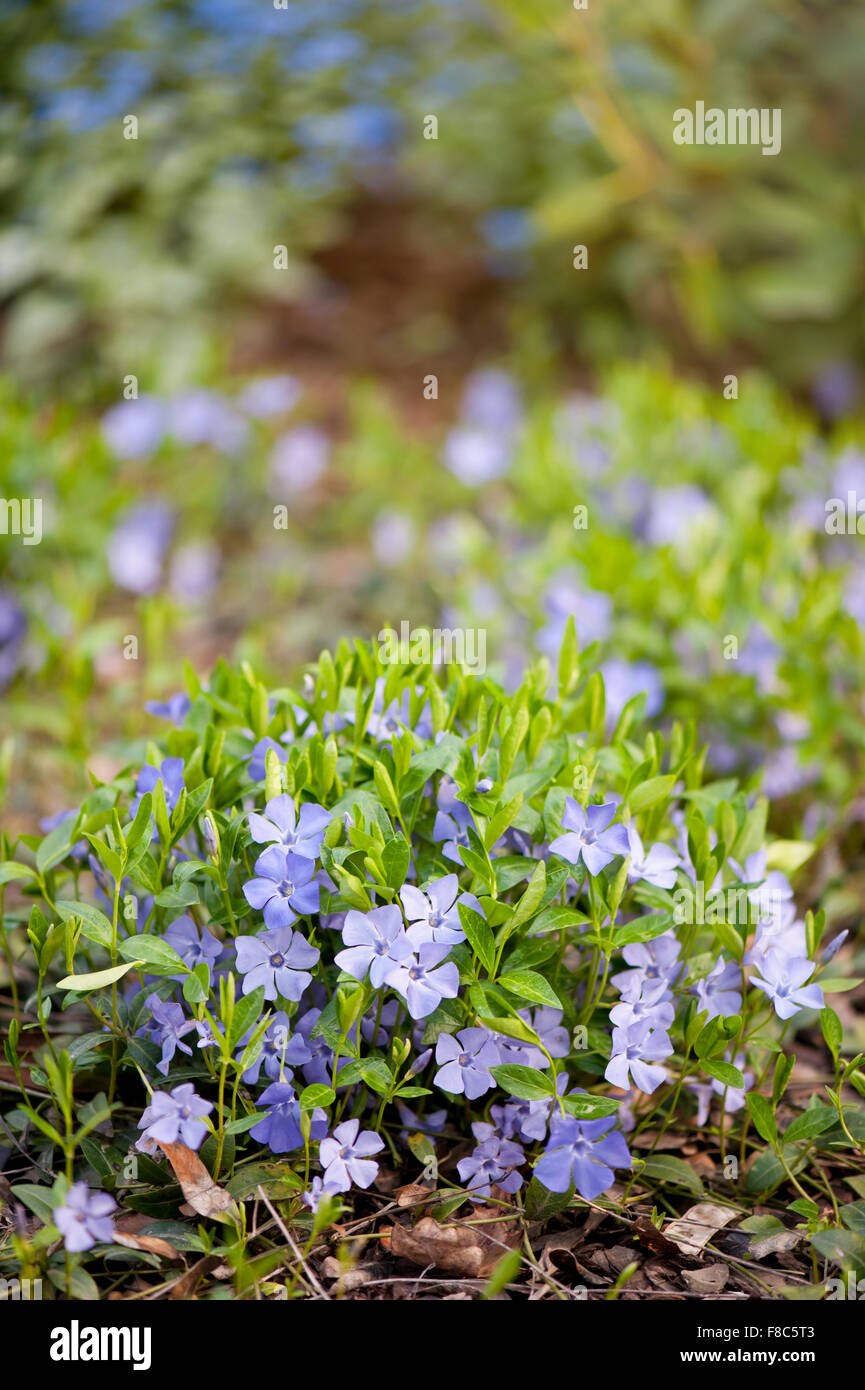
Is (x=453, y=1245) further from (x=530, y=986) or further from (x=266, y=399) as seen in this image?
(x=266, y=399)

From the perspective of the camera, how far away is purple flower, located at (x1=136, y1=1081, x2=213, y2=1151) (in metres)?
1.24

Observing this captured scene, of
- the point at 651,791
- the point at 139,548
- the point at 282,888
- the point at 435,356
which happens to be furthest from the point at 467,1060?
the point at 435,356

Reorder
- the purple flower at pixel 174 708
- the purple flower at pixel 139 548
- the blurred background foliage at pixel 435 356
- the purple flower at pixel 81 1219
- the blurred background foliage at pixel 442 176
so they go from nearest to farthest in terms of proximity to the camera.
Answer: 1. the purple flower at pixel 81 1219
2. the purple flower at pixel 174 708
3. the blurred background foliage at pixel 435 356
4. the purple flower at pixel 139 548
5. the blurred background foliage at pixel 442 176

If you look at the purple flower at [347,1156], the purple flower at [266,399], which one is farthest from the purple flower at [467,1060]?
the purple flower at [266,399]

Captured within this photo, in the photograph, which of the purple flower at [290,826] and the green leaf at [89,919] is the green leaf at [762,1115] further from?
the green leaf at [89,919]

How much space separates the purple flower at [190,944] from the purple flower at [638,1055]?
0.50 meters

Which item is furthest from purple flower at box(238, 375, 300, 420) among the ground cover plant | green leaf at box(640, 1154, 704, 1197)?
green leaf at box(640, 1154, 704, 1197)

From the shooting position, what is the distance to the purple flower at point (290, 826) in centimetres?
130

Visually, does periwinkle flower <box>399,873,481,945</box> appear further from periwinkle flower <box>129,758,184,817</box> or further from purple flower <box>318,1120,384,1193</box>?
periwinkle flower <box>129,758,184,817</box>

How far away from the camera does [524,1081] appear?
128 centimetres

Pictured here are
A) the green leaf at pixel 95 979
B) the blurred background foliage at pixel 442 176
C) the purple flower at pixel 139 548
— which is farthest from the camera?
the blurred background foliage at pixel 442 176

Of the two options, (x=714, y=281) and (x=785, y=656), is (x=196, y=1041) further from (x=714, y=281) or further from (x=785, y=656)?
(x=714, y=281)

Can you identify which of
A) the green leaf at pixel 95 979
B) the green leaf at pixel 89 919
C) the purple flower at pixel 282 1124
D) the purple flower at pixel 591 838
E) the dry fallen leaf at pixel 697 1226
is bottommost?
the dry fallen leaf at pixel 697 1226

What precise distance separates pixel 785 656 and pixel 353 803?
1124 millimetres
